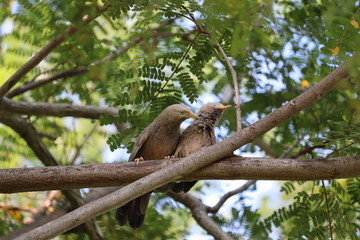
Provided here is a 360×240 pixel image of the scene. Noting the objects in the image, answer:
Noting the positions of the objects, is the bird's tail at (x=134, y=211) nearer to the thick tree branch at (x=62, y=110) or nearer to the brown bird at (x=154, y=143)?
the brown bird at (x=154, y=143)

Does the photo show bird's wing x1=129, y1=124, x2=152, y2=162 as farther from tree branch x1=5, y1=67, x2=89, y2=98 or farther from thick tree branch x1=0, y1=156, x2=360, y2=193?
tree branch x1=5, y1=67, x2=89, y2=98

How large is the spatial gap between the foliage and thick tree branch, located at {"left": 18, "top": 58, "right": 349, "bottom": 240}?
34 cm

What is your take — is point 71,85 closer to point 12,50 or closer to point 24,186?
point 12,50

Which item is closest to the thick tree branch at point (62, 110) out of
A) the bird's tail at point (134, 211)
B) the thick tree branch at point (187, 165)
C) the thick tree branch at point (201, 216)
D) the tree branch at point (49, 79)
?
the tree branch at point (49, 79)

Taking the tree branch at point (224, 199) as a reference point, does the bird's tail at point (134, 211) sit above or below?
below

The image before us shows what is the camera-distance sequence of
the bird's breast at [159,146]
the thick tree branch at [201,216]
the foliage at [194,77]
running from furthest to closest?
the thick tree branch at [201,216], the bird's breast at [159,146], the foliage at [194,77]

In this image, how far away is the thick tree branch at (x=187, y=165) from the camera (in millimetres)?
3605

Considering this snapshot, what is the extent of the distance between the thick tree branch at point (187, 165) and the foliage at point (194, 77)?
1.11 feet

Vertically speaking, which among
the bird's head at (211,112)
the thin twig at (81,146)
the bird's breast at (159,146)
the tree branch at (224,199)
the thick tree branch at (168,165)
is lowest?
the thick tree branch at (168,165)

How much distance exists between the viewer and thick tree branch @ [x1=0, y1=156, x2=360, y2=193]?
4.16 meters

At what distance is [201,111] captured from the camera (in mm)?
5801

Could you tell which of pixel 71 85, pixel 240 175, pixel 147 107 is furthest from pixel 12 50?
pixel 240 175

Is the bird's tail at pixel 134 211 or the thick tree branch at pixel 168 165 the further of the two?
the bird's tail at pixel 134 211

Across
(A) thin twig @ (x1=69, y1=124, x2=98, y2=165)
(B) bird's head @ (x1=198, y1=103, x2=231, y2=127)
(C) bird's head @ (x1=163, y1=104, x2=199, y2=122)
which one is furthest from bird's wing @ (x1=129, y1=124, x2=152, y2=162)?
(A) thin twig @ (x1=69, y1=124, x2=98, y2=165)
